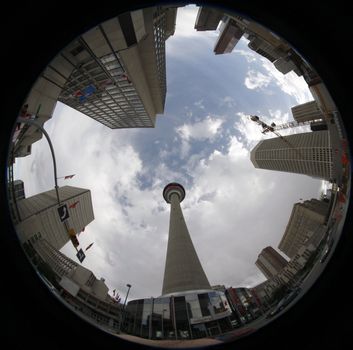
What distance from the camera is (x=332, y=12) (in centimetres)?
388

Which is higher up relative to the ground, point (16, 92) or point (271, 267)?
point (16, 92)

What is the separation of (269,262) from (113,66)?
562ft

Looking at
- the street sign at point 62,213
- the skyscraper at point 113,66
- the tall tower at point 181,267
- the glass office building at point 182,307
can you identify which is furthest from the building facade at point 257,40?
the tall tower at point 181,267

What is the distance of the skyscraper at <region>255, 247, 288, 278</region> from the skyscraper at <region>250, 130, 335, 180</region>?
255 ft

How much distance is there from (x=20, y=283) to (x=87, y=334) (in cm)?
197

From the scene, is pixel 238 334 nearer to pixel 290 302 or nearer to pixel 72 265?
pixel 290 302

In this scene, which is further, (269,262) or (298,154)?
(269,262)

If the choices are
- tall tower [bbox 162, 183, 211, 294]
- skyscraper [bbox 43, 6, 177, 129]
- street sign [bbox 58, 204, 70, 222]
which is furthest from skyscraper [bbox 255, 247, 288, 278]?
street sign [bbox 58, 204, 70, 222]

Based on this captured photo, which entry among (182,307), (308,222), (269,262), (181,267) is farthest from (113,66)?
(269,262)

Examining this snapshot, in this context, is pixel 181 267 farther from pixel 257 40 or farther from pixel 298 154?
pixel 298 154

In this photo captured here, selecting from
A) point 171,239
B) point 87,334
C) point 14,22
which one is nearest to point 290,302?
point 87,334

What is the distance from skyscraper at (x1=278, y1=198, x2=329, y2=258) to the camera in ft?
21.8

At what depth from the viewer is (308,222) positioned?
27.6m

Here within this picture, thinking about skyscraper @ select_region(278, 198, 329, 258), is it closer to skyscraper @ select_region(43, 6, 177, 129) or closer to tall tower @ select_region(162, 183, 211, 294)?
skyscraper @ select_region(43, 6, 177, 129)
